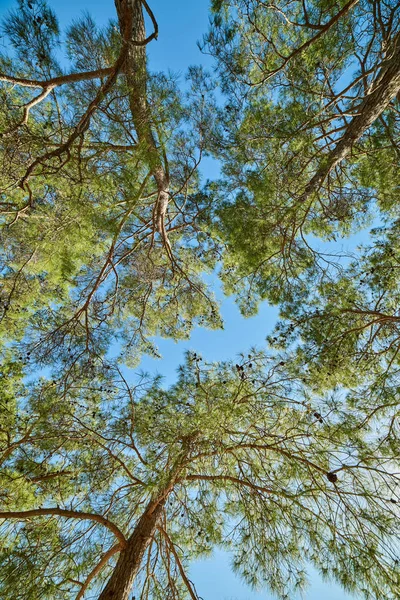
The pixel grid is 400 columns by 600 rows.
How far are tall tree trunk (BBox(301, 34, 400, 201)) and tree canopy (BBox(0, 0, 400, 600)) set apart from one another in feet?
0.04

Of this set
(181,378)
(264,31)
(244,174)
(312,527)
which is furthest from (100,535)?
(264,31)

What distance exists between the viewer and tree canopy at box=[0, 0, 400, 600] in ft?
7.86

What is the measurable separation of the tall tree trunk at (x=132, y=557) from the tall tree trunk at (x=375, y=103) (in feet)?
8.84

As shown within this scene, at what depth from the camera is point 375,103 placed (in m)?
2.40

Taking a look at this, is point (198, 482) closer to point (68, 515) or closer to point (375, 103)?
point (68, 515)

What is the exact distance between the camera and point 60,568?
2.58 metres

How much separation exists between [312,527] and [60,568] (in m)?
1.76

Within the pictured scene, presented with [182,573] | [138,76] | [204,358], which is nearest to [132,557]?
[182,573]

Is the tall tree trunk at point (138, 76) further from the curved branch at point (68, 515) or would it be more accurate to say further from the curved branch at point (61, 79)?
the curved branch at point (68, 515)

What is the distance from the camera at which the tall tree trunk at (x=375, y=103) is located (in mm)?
2267

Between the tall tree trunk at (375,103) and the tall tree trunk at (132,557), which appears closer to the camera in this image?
the tall tree trunk at (375,103)

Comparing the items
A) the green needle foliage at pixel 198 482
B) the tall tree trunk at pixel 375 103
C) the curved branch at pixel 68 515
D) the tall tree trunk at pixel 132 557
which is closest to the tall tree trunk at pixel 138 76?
the tall tree trunk at pixel 375 103

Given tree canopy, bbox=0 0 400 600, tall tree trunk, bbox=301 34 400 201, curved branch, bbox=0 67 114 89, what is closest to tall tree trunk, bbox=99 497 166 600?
tree canopy, bbox=0 0 400 600

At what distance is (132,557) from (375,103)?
3.52 m
